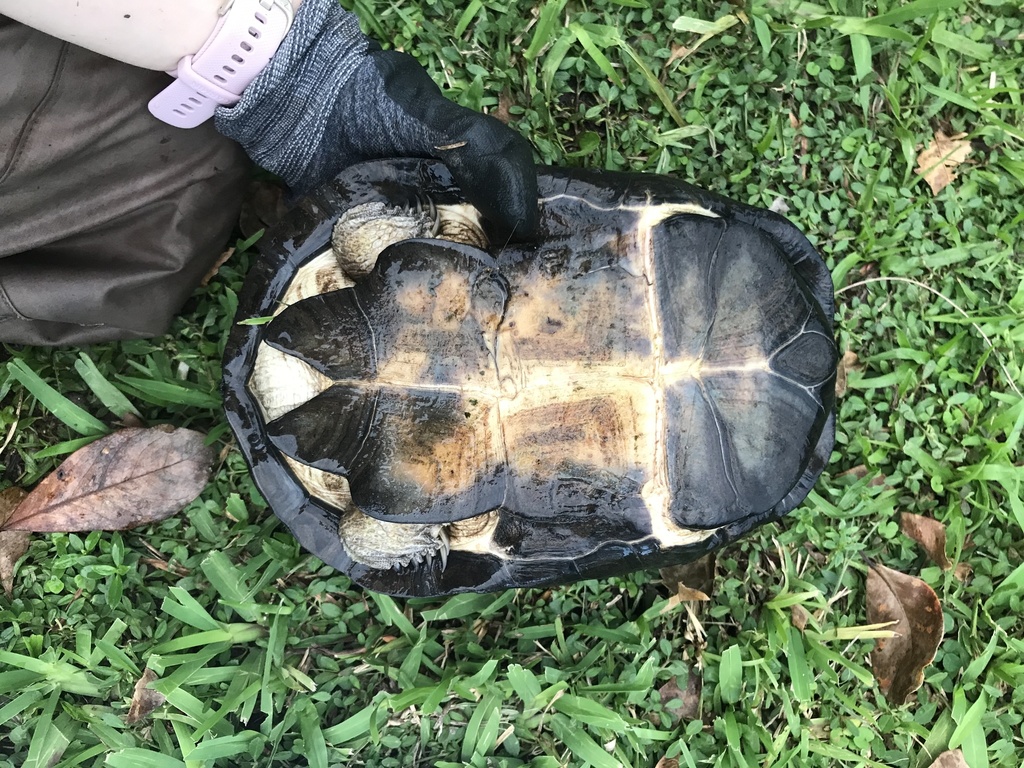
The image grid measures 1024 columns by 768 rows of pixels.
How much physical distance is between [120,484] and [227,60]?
1263 millimetres

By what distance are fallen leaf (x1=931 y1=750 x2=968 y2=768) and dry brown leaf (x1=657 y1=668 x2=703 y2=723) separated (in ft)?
2.54

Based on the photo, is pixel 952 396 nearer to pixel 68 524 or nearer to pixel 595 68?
pixel 595 68

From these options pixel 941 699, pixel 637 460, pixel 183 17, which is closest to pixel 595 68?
pixel 183 17

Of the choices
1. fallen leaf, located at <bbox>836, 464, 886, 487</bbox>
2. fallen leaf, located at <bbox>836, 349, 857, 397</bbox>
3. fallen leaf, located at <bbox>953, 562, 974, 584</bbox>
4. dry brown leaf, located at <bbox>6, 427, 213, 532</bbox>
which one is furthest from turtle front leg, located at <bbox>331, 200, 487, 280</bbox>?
fallen leaf, located at <bbox>953, 562, 974, 584</bbox>

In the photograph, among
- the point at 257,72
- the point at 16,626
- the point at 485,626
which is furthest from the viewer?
A: the point at 485,626

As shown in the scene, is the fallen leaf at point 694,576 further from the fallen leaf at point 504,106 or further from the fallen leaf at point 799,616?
the fallen leaf at point 504,106

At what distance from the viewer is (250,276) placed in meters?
2.07

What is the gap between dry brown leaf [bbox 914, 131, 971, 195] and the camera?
2.58 m

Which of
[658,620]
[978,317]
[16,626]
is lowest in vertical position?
[658,620]

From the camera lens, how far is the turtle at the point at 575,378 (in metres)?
1.67

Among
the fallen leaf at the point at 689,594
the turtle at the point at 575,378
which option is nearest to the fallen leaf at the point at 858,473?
the fallen leaf at the point at 689,594

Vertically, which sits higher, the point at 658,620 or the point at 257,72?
the point at 257,72

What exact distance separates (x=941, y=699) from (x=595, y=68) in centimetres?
235

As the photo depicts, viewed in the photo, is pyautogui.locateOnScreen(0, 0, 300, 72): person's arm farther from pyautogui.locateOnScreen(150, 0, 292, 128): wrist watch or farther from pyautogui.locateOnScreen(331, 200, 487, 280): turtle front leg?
pyautogui.locateOnScreen(331, 200, 487, 280): turtle front leg
